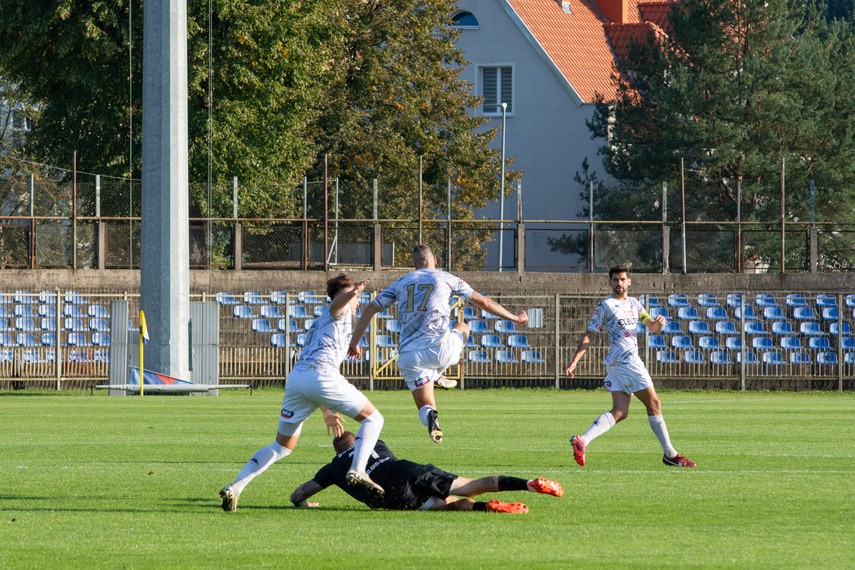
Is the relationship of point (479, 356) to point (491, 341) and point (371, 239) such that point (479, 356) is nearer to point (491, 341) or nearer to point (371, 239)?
point (491, 341)

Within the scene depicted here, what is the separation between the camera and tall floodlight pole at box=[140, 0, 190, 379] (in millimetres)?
25281

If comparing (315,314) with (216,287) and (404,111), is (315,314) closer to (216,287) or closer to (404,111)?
(216,287)

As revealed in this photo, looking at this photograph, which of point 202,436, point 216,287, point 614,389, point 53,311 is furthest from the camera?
point 216,287

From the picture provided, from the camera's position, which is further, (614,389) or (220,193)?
(220,193)

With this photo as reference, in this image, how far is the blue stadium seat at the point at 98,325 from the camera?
28.5m

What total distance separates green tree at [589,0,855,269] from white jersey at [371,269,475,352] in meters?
27.6

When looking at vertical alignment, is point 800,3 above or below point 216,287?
above

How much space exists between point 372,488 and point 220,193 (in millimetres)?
25988

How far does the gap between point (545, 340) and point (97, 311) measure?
35.8 ft

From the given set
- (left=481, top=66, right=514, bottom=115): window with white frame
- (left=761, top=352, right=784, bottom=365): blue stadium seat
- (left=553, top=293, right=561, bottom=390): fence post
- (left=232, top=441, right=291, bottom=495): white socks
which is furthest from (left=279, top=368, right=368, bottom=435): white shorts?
(left=481, top=66, right=514, bottom=115): window with white frame

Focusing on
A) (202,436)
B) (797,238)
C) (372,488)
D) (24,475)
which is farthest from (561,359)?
(372,488)

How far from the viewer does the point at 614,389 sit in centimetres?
1166

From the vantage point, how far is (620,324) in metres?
11.8

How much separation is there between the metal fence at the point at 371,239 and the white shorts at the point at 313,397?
2019 cm
